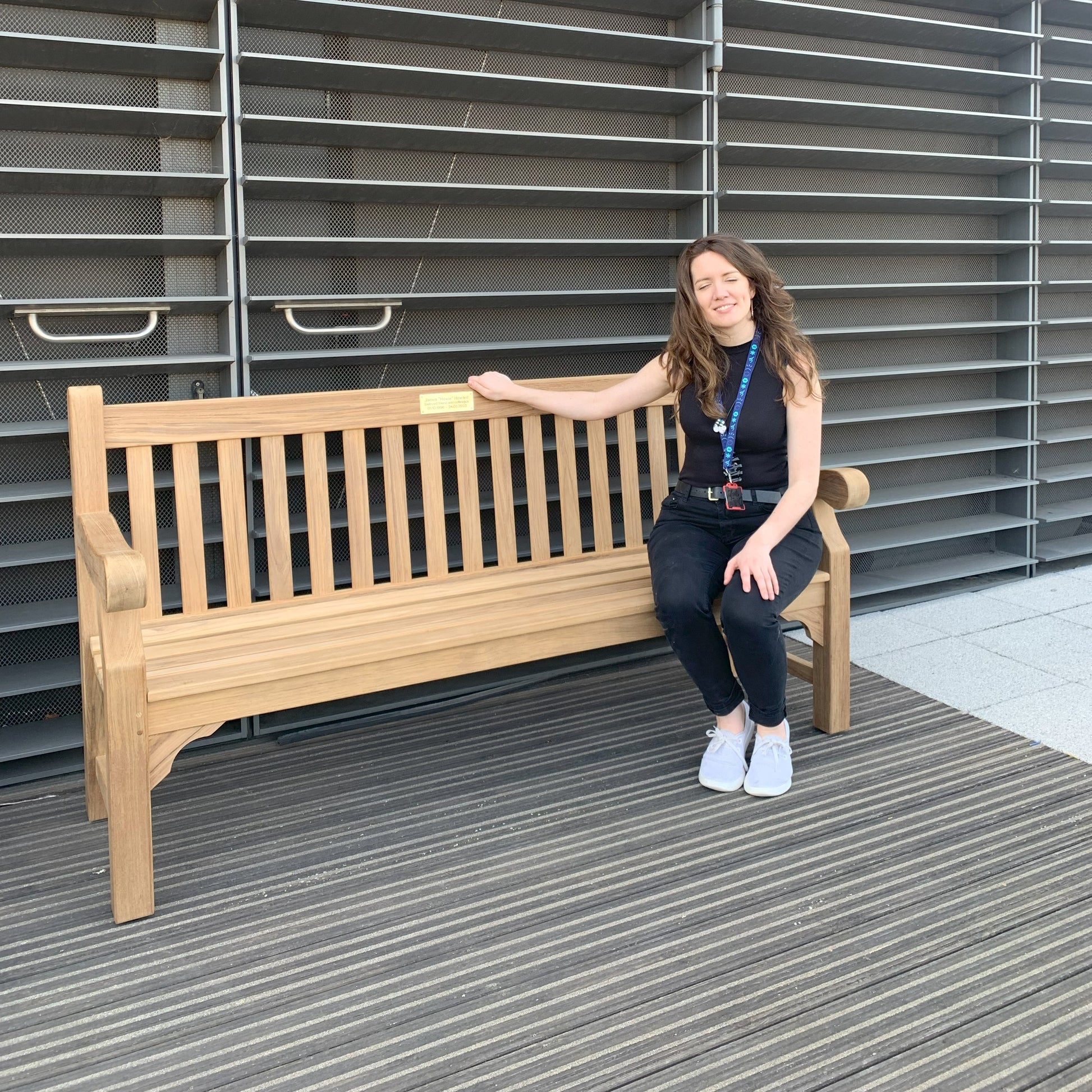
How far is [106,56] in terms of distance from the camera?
272 centimetres

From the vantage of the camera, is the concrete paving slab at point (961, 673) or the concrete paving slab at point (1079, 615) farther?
the concrete paving slab at point (1079, 615)

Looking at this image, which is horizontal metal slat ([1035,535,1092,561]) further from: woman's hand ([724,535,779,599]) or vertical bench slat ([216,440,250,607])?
vertical bench slat ([216,440,250,607])

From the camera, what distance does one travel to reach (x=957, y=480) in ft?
14.6

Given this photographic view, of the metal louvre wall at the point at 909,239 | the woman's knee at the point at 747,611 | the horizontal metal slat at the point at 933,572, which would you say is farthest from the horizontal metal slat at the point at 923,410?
the woman's knee at the point at 747,611

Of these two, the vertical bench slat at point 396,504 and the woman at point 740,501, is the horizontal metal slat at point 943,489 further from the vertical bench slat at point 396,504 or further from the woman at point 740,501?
the vertical bench slat at point 396,504

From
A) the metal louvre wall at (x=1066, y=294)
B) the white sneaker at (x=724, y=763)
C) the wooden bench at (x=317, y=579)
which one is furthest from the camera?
the metal louvre wall at (x=1066, y=294)

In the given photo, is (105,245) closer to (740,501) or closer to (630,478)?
(630,478)

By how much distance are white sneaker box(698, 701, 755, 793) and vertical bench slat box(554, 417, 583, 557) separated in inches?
27.2

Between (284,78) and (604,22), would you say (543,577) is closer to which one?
(284,78)

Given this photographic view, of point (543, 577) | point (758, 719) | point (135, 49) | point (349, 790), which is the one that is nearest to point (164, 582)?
point (349, 790)

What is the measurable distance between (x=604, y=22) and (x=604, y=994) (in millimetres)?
3052

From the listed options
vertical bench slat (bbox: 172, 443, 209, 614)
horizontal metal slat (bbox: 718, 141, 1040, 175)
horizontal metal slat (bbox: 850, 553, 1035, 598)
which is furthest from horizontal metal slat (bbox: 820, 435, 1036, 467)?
vertical bench slat (bbox: 172, 443, 209, 614)

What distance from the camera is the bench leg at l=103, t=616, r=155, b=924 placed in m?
2.04

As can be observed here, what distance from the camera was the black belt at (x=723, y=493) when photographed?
106 inches
